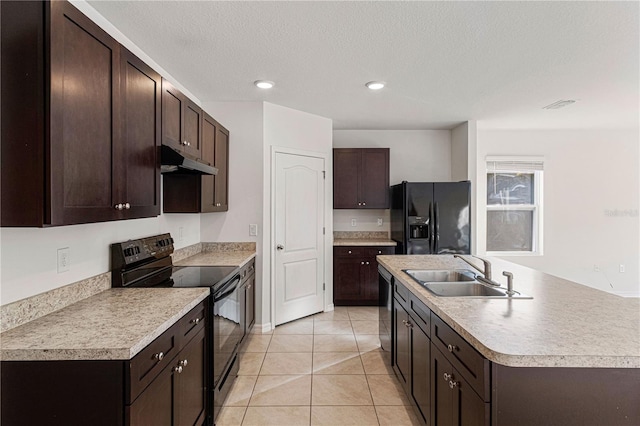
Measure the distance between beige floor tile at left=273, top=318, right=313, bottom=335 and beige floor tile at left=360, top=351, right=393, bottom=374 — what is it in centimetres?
80

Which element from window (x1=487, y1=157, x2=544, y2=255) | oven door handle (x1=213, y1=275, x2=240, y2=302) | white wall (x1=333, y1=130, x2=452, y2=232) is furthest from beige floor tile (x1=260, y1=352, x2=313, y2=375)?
window (x1=487, y1=157, x2=544, y2=255)

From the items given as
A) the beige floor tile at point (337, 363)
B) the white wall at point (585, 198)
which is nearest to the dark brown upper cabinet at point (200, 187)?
the beige floor tile at point (337, 363)

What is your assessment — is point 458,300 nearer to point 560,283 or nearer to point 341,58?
point 560,283

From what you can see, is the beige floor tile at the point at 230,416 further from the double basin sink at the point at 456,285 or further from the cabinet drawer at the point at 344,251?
the cabinet drawer at the point at 344,251

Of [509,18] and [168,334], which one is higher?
[509,18]

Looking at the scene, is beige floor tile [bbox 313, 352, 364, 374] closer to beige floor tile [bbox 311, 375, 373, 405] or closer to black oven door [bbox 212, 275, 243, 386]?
beige floor tile [bbox 311, 375, 373, 405]

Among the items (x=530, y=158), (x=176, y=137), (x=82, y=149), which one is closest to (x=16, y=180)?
(x=82, y=149)

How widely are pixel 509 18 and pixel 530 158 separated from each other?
12.3 feet

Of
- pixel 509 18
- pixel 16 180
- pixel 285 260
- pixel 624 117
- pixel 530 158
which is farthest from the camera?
pixel 530 158

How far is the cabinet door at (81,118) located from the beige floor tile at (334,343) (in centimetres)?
228

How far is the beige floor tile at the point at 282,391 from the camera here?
2289mm

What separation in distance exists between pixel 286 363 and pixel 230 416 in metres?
0.76

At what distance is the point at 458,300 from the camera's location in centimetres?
165

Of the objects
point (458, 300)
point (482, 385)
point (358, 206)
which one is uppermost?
point (358, 206)
